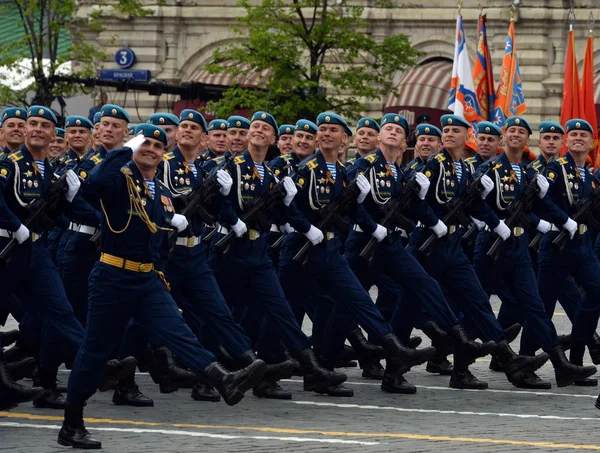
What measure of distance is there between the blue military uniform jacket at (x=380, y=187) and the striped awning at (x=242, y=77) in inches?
651

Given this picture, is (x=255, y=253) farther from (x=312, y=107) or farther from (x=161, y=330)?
(x=312, y=107)

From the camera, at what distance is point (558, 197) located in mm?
13086

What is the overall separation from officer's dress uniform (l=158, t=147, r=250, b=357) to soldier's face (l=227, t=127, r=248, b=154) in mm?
1259

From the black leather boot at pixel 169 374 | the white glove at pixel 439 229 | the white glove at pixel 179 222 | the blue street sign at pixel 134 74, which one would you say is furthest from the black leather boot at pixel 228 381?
the blue street sign at pixel 134 74

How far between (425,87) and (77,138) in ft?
68.4

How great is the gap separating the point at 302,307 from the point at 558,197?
2191mm

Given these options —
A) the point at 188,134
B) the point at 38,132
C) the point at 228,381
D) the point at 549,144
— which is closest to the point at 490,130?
the point at 549,144

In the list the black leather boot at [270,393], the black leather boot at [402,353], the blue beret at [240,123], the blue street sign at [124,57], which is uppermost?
the blue street sign at [124,57]

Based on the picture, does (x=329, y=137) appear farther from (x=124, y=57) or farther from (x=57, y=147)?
(x=124, y=57)

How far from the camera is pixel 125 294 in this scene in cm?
929

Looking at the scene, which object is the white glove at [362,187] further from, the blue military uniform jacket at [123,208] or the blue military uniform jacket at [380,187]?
the blue military uniform jacket at [123,208]

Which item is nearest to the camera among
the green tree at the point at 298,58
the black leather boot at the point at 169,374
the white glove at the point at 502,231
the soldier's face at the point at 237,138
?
the black leather boot at the point at 169,374

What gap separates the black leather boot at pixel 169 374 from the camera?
11039 millimetres

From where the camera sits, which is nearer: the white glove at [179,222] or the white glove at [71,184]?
the white glove at [179,222]
